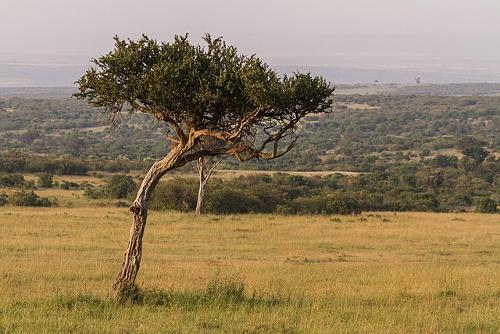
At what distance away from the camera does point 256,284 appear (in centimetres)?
1612

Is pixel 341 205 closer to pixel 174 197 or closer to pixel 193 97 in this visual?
pixel 174 197

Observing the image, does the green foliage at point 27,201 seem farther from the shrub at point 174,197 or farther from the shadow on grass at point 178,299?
the shadow on grass at point 178,299

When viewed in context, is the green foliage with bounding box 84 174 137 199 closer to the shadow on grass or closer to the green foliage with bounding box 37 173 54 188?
the green foliage with bounding box 37 173 54 188

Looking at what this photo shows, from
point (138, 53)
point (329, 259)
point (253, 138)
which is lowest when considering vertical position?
point (329, 259)

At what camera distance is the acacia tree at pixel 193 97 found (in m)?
12.3

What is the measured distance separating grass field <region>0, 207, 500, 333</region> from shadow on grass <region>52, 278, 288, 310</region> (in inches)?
1.4

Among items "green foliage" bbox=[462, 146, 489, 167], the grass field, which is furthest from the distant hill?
the grass field

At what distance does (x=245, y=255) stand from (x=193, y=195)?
75.0 feet

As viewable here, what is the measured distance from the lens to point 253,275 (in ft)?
58.0

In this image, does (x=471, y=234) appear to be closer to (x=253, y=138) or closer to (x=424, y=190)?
(x=253, y=138)

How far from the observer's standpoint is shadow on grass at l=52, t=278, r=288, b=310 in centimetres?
1197

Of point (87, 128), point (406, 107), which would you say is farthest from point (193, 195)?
point (406, 107)

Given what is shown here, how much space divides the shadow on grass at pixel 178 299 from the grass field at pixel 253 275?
35 millimetres

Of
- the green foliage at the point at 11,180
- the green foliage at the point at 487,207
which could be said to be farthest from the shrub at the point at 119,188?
the green foliage at the point at 487,207
